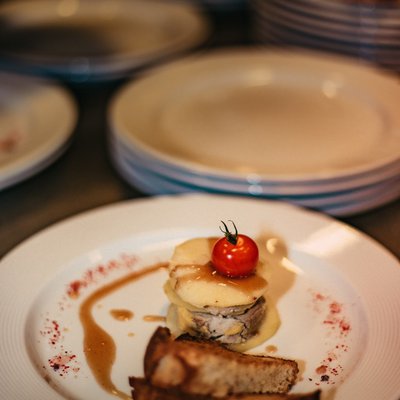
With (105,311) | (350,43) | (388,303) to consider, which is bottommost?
(105,311)

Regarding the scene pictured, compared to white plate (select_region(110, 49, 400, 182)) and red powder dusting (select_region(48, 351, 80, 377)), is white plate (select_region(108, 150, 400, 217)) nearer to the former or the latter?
white plate (select_region(110, 49, 400, 182))

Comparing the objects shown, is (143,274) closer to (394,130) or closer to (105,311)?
(105,311)

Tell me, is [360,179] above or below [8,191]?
above

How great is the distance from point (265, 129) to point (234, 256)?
755 mm

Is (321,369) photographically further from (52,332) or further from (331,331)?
(52,332)

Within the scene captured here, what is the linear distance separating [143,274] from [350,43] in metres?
1.19

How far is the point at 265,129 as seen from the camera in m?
1.95

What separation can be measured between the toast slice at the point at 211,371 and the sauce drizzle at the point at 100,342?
9 cm

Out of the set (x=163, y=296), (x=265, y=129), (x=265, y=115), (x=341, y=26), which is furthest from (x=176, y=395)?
(x=341, y=26)

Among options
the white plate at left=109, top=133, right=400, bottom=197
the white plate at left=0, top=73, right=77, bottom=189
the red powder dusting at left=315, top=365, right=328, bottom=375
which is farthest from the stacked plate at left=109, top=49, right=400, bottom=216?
the red powder dusting at left=315, top=365, right=328, bottom=375

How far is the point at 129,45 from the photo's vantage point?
2.58 m

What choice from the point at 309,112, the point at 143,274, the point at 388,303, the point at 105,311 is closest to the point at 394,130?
the point at 309,112

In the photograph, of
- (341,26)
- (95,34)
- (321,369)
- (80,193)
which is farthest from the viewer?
(95,34)

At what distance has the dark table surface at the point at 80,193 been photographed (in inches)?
65.1
